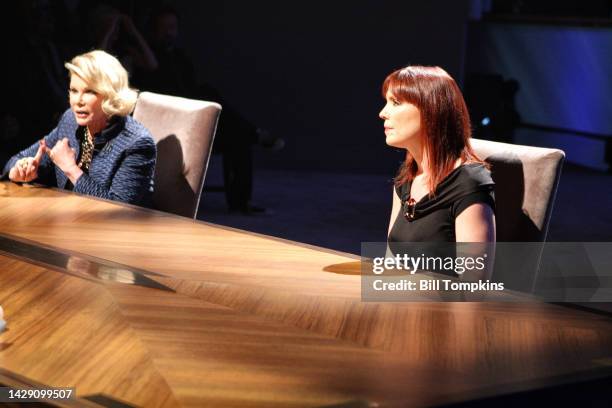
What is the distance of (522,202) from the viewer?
2.30 m

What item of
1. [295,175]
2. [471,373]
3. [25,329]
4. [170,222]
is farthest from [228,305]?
[295,175]

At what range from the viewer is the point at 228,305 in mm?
1727

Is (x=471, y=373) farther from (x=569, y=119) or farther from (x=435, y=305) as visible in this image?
(x=569, y=119)

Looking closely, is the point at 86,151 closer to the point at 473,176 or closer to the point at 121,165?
the point at 121,165

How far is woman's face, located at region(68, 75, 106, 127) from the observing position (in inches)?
117

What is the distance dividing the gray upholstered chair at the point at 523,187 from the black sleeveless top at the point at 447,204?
0.41 feet

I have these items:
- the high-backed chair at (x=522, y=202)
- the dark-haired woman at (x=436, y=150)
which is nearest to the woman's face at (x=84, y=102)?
the dark-haired woman at (x=436, y=150)

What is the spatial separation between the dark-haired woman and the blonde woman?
95cm

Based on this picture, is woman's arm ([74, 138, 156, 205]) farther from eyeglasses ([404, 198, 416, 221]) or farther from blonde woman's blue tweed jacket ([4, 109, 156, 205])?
eyeglasses ([404, 198, 416, 221])

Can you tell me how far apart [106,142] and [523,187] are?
1310mm

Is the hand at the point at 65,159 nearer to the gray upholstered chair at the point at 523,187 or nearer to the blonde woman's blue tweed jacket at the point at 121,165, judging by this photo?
the blonde woman's blue tweed jacket at the point at 121,165

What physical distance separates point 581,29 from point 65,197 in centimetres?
613

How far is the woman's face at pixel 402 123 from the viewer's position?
224 cm

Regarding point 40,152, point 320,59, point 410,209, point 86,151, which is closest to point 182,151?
point 86,151
